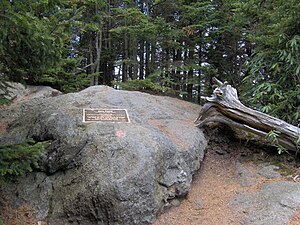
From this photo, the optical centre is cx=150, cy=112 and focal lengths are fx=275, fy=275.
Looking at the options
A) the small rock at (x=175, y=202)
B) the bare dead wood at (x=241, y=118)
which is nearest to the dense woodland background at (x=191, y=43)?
the bare dead wood at (x=241, y=118)

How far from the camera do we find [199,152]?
5.59 m

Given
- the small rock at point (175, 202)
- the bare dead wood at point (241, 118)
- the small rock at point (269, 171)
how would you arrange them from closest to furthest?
the small rock at point (175, 202) < the small rock at point (269, 171) < the bare dead wood at point (241, 118)

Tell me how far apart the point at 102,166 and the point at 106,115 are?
143 centimetres

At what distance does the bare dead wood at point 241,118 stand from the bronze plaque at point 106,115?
181 centimetres

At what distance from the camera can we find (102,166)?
4.38 metres

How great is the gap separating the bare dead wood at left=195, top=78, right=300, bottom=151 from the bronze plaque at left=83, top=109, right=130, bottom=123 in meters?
1.81

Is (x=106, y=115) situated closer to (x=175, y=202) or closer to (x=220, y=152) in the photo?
(x=175, y=202)

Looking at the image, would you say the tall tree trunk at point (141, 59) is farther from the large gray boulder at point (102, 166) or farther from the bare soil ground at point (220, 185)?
the bare soil ground at point (220, 185)

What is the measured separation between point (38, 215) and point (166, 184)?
2.06 metres

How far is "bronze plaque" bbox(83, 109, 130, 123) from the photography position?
Answer: 211 inches

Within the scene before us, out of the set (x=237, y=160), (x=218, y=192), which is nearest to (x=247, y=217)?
(x=218, y=192)

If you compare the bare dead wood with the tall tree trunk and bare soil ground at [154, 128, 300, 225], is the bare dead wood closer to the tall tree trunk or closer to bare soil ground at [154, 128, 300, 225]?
bare soil ground at [154, 128, 300, 225]

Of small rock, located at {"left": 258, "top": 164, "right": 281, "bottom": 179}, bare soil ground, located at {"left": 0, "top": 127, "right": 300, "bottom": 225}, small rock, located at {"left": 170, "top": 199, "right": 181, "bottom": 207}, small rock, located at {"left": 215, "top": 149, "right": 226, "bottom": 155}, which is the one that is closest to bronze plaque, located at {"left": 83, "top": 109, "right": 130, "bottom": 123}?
small rock, located at {"left": 170, "top": 199, "right": 181, "bottom": 207}

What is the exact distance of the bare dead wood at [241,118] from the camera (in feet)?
18.2
